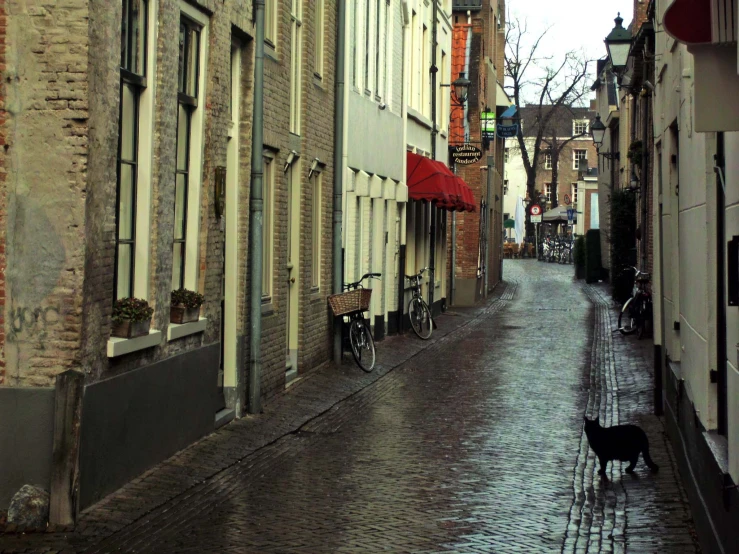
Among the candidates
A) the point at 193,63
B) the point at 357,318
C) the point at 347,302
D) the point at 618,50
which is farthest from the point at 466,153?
the point at 193,63

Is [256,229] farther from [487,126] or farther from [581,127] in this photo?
[581,127]

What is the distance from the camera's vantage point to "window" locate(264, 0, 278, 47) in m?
13.0

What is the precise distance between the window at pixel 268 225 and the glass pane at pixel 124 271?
4.38m

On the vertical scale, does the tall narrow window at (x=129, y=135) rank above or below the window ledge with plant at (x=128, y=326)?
above

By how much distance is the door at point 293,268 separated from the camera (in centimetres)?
1441

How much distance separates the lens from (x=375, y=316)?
20.5 m

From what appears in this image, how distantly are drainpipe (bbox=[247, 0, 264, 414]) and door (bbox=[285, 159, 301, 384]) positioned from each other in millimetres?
2526

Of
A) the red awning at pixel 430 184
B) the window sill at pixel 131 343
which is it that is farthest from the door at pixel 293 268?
the red awning at pixel 430 184

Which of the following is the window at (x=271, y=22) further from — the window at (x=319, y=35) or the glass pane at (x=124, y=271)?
the glass pane at (x=124, y=271)

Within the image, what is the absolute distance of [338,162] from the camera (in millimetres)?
16453

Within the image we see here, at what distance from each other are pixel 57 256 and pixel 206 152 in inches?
121

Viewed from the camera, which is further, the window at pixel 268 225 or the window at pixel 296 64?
the window at pixel 296 64

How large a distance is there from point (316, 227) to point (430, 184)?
7.83 meters

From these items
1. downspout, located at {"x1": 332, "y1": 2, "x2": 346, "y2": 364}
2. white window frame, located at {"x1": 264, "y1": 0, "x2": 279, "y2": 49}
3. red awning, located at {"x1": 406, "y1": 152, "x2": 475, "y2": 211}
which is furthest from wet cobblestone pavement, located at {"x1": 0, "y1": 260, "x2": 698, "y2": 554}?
red awning, located at {"x1": 406, "y1": 152, "x2": 475, "y2": 211}
